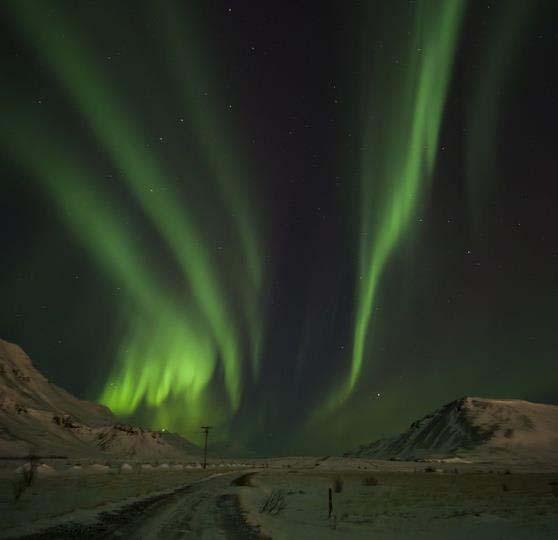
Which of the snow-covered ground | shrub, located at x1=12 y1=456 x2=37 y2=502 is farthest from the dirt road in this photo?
shrub, located at x1=12 y1=456 x2=37 y2=502

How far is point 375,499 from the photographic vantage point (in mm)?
37688

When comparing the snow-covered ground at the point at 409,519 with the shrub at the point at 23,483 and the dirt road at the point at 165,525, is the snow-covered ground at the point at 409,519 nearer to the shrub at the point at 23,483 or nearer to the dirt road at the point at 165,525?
the dirt road at the point at 165,525

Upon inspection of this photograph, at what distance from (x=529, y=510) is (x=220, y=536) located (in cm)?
2284

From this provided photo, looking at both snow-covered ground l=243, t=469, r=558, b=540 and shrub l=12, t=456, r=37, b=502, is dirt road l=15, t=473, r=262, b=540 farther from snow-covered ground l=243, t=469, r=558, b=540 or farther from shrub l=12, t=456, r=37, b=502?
shrub l=12, t=456, r=37, b=502

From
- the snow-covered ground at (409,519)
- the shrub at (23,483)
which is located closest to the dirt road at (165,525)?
the snow-covered ground at (409,519)

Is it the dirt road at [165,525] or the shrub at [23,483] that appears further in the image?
the shrub at [23,483]

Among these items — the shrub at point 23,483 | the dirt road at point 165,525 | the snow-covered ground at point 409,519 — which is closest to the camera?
the dirt road at point 165,525

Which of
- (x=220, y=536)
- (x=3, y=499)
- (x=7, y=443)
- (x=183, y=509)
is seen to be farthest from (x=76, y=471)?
(x=7, y=443)

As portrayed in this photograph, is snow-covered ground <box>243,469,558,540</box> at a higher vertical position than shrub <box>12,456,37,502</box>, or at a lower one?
lower

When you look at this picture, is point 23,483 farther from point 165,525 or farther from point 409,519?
point 409,519

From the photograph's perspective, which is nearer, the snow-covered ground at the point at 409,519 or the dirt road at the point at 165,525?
the dirt road at the point at 165,525

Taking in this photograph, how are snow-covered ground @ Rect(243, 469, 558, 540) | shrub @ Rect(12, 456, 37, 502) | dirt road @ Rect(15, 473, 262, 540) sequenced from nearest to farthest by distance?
dirt road @ Rect(15, 473, 262, 540), snow-covered ground @ Rect(243, 469, 558, 540), shrub @ Rect(12, 456, 37, 502)

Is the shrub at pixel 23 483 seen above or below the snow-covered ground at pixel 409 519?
above

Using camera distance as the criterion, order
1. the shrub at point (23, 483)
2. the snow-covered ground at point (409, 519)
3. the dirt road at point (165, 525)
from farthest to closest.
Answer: the shrub at point (23, 483) < the snow-covered ground at point (409, 519) < the dirt road at point (165, 525)
